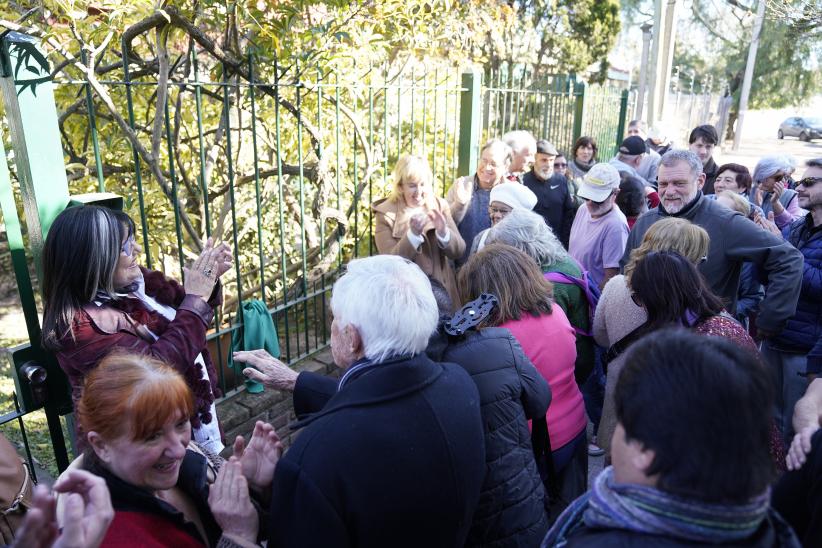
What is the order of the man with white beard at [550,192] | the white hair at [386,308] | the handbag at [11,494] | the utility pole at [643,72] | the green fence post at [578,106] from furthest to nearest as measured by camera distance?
1. the utility pole at [643,72]
2. the green fence post at [578,106]
3. the man with white beard at [550,192]
4. the handbag at [11,494]
5. the white hair at [386,308]

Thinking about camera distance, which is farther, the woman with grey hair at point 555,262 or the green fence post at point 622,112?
the green fence post at point 622,112

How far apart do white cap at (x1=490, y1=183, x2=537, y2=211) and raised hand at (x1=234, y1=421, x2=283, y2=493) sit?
261cm

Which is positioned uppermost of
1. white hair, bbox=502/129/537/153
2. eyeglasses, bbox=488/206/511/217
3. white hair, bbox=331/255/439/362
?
white hair, bbox=502/129/537/153

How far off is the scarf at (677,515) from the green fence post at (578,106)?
744 cm

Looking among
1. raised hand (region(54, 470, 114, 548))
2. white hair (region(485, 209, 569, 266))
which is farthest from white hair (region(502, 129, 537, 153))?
raised hand (region(54, 470, 114, 548))

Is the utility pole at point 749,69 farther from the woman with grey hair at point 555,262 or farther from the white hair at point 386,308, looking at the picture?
the white hair at point 386,308

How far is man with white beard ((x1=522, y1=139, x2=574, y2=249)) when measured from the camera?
17.0ft

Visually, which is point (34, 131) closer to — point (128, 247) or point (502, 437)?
point (128, 247)

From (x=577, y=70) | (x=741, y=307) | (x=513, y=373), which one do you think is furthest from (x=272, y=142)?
(x=577, y=70)

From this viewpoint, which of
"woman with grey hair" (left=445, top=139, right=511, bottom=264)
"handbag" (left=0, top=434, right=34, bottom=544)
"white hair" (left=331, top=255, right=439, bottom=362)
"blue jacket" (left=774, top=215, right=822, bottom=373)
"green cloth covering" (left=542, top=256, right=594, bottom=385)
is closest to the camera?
"white hair" (left=331, top=255, right=439, bottom=362)

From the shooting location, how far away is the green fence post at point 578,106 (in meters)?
7.72

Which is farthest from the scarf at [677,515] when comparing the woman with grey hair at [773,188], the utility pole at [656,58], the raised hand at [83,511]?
the utility pole at [656,58]

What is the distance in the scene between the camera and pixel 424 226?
354cm

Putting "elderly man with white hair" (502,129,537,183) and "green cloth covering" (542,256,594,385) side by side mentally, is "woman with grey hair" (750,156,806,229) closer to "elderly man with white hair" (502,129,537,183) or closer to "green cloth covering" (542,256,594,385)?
"elderly man with white hair" (502,129,537,183)
